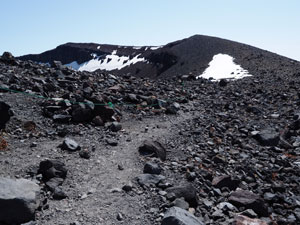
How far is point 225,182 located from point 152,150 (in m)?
2.49

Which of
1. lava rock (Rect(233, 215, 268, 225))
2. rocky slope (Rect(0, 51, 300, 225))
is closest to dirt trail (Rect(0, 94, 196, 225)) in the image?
rocky slope (Rect(0, 51, 300, 225))

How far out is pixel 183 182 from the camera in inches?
306

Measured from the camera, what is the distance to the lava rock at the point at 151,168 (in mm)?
7828

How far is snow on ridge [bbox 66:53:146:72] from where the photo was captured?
9819 cm

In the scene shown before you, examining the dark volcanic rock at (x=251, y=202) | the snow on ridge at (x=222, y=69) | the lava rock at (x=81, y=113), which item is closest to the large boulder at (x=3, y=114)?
the lava rock at (x=81, y=113)

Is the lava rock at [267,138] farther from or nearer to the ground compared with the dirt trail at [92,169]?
farther from the ground

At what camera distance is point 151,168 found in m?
7.83

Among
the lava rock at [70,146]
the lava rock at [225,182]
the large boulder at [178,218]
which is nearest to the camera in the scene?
the large boulder at [178,218]

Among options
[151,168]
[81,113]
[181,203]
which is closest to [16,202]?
[181,203]

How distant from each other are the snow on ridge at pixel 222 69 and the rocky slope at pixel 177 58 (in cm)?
126

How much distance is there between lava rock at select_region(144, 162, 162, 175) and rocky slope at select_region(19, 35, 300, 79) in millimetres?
32512

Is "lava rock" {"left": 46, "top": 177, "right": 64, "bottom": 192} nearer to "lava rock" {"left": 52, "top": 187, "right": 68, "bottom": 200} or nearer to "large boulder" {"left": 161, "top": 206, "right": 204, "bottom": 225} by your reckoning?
"lava rock" {"left": 52, "top": 187, "right": 68, "bottom": 200}

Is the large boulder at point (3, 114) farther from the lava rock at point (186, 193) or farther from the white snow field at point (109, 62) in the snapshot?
the white snow field at point (109, 62)

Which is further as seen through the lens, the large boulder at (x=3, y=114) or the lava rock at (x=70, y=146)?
the large boulder at (x=3, y=114)
